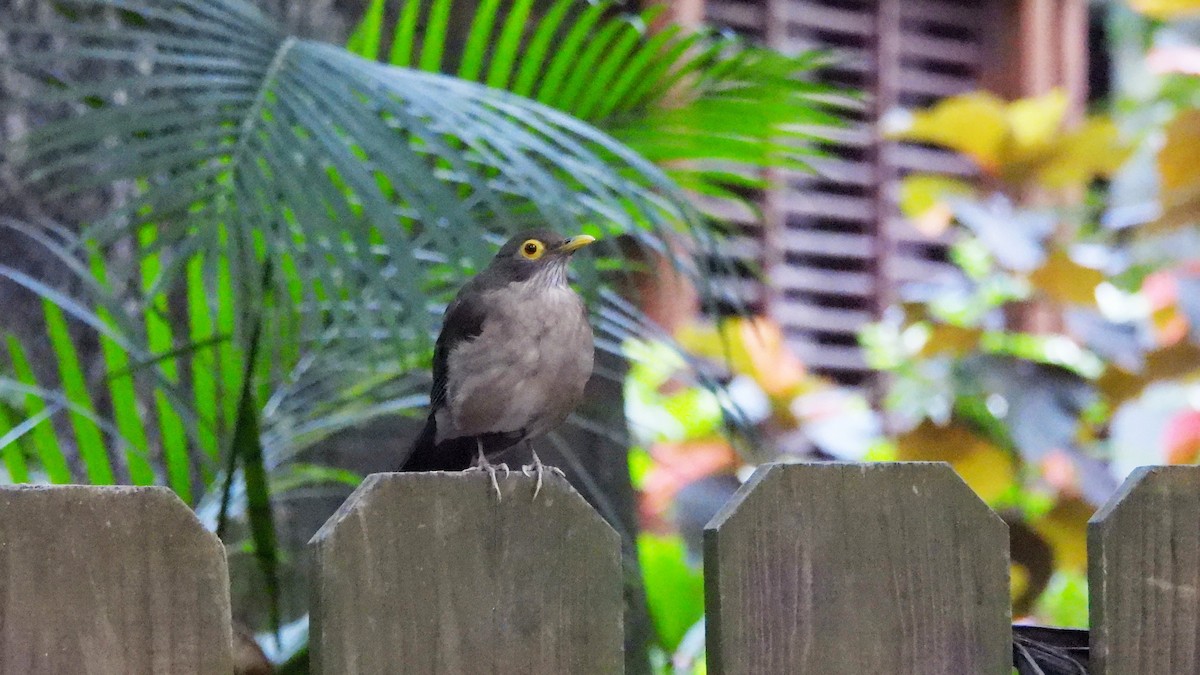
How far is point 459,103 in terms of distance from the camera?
6.05 feet

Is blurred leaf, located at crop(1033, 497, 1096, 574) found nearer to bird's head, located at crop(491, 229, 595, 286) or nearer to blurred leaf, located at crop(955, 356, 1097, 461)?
blurred leaf, located at crop(955, 356, 1097, 461)

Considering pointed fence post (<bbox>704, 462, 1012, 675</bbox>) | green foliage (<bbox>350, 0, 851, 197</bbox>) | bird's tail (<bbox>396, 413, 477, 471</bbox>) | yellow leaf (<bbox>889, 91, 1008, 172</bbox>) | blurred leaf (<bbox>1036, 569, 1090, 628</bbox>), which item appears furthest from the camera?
blurred leaf (<bbox>1036, 569, 1090, 628</bbox>)

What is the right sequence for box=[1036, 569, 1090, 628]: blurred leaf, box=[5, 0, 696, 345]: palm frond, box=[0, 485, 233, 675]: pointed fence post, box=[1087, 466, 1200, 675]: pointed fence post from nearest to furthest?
box=[0, 485, 233, 675]: pointed fence post < box=[1087, 466, 1200, 675]: pointed fence post < box=[5, 0, 696, 345]: palm frond < box=[1036, 569, 1090, 628]: blurred leaf

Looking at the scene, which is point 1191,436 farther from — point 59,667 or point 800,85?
point 59,667

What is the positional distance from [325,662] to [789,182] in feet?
12.4

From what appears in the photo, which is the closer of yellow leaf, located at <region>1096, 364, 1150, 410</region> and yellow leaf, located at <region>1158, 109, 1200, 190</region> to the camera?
yellow leaf, located at <region>1158, 109, 1200, 190</region>

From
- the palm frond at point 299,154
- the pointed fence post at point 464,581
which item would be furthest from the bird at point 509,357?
the pointed fence post at point 464,581

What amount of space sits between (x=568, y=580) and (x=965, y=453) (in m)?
2.43

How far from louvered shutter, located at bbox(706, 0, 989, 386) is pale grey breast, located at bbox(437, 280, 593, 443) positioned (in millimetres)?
2732

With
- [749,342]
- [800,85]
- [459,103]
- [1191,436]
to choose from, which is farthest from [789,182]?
[459,103]

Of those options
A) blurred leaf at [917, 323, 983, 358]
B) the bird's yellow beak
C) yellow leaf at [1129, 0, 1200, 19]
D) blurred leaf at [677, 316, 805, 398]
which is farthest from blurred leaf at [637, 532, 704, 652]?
yellow leaf at [1129, 0, 1200, 19]

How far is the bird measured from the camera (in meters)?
1.95

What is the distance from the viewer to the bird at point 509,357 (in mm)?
1954

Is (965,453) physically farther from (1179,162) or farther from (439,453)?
(439,453)
